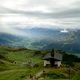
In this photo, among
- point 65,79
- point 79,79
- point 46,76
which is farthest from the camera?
point 46,76

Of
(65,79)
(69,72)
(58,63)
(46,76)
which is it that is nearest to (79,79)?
(65,79)

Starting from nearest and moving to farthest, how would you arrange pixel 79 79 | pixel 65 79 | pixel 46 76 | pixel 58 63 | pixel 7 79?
pixel 79 79
pixel 65 79
pixel 46 76
pixel 7 79
pixel 58 63

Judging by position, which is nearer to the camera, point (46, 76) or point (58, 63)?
point (46, 76)

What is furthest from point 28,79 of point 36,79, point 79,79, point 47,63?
point 79,79

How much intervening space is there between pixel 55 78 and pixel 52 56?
100ft

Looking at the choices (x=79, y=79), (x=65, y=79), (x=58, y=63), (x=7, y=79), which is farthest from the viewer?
(x=58, y=63)

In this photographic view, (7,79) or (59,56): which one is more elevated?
(59,56)

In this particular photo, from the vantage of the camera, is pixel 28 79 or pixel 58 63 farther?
pixel 58 63

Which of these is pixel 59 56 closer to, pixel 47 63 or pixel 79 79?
pixel 47 63

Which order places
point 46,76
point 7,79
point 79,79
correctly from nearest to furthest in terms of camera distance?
point 79,79, point 46,76, point 7,79

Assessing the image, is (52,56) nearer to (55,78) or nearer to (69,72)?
(69,72)

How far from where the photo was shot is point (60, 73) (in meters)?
95.4

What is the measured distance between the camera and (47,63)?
119m

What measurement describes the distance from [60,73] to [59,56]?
91.9 ft
